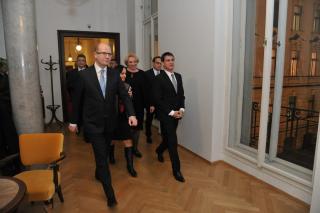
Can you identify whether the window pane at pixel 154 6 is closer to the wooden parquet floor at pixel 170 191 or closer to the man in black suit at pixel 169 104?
the man in black suit at pixel 169 104

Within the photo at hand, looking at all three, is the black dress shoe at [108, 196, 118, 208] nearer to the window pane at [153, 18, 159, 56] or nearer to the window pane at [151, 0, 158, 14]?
the window pane at [153, 18, 159, 56]

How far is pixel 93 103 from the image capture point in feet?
8.63

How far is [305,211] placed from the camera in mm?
2633

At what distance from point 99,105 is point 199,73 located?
1.87 meters

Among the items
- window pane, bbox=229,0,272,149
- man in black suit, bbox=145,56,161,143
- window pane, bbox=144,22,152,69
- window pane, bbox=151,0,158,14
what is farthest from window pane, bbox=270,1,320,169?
window pane, bbox=144,22,152,69

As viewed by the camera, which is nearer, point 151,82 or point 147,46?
point 151,82

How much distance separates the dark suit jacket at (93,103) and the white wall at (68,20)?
442 centimetres

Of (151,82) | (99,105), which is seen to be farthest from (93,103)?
(151,82)

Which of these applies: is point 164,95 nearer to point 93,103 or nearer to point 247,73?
point 93,103

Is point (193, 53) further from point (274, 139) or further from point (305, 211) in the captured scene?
point (305, 211)

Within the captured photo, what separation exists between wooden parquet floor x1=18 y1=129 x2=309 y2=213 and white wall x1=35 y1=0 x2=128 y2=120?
3482 millimetres

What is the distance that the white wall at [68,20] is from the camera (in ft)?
21.0

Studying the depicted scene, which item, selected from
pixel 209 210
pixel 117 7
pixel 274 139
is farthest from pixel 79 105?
pixel 117 7

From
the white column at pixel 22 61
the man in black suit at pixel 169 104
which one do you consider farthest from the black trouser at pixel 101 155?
the white column at pixel 22 61
